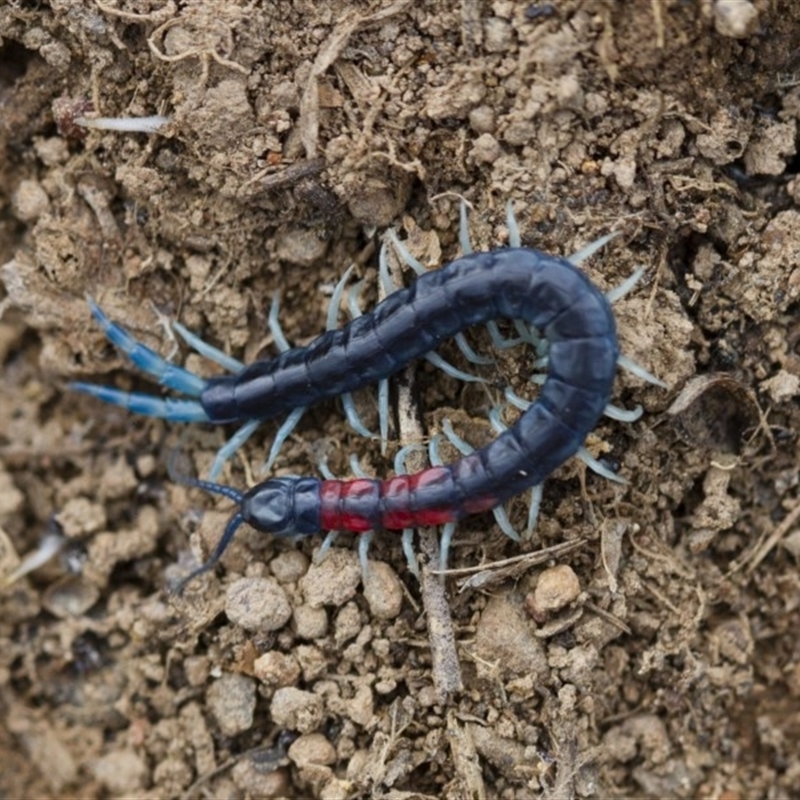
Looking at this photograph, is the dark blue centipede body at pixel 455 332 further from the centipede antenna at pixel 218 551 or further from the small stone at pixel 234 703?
the small stone at pixel 234 703

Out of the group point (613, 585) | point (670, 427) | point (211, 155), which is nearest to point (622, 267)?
point (670, 427)

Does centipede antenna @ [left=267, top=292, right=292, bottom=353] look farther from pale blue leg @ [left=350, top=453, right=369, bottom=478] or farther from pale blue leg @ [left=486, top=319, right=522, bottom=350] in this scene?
pale blue leg @ [left=486, top=319, right=522, bottom=350]

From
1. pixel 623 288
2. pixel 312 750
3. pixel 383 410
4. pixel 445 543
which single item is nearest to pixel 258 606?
pixel 312 750

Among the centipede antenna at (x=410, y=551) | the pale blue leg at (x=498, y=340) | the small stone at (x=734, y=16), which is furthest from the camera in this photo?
the centipede antenna at (x=410, y=551)

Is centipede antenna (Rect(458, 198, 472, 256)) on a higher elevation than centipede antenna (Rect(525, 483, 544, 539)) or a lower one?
higher

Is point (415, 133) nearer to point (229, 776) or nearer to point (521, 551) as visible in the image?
point (521, 551)

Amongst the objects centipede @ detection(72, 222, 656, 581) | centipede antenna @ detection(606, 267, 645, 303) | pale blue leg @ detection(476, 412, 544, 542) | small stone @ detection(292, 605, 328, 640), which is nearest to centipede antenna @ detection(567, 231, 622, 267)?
centipede @ detection(72, 222, 656, 581)

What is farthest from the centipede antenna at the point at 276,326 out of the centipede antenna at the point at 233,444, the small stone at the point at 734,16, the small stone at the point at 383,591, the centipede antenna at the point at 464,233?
the small stone at the point at 734,16

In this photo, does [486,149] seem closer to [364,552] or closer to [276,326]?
[276,326]
